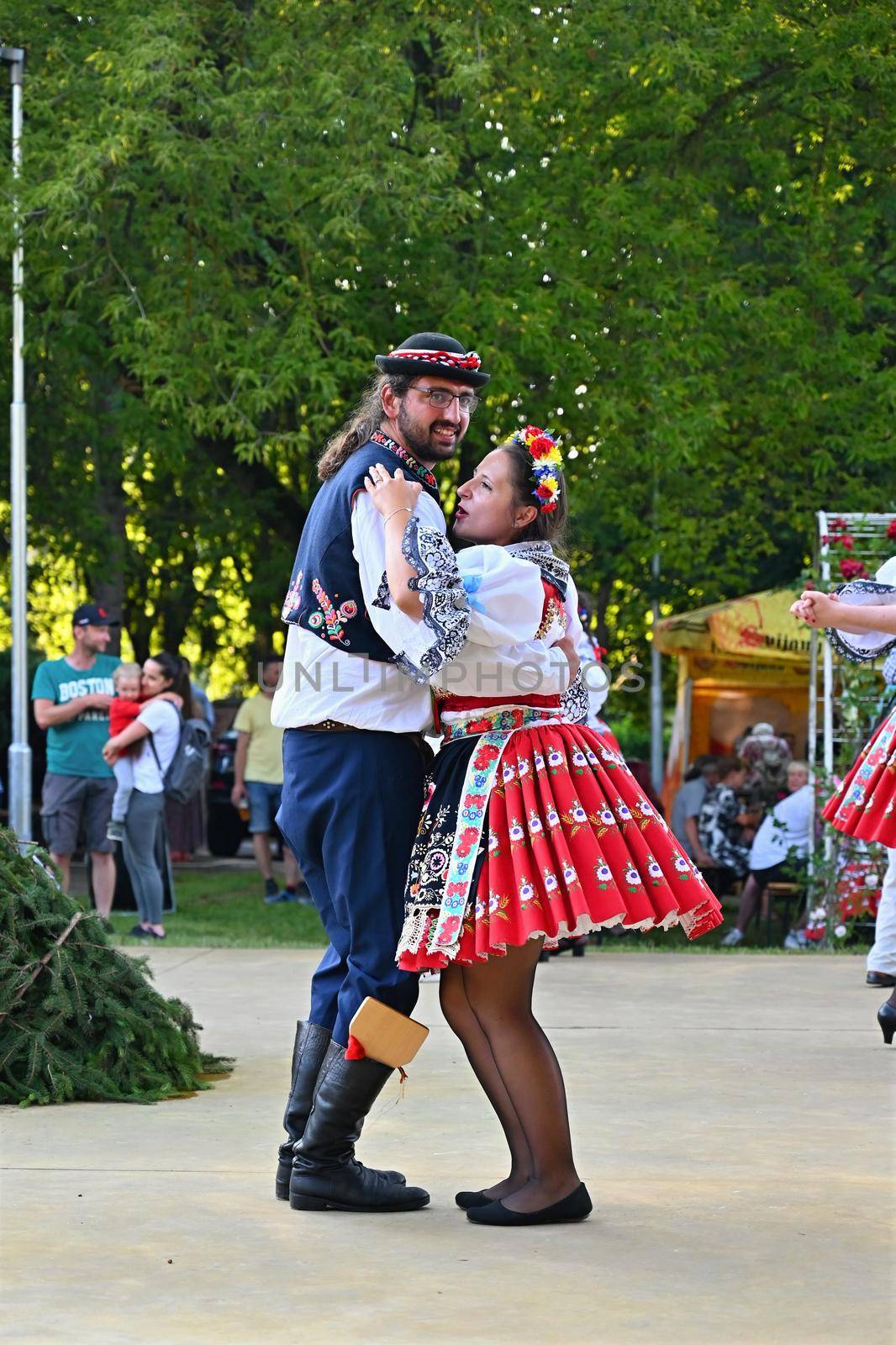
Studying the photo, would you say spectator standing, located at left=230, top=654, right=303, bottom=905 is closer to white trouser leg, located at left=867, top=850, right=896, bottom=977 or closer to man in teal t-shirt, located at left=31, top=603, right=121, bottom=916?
man in teal t-shirt, located at left=31, top=603, right=121, bottom=916

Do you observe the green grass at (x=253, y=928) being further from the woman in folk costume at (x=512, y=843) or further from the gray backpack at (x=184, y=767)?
the woman in folk costume at (x=512, y=843)

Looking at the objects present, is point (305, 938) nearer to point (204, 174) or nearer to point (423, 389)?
point (204, 174)

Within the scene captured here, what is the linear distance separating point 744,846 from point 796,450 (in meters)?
4.18

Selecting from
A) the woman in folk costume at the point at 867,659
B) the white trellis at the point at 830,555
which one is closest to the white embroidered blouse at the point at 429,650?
the woman in folk costume at the point at 867,659

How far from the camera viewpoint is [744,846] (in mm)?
12492

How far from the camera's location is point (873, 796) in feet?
17.7

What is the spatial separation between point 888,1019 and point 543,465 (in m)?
2.97

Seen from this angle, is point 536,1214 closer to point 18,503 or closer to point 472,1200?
point 472,1200

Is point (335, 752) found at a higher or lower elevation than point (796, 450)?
lower

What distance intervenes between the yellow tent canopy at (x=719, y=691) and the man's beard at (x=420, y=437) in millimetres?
10949

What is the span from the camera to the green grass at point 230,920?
969cm

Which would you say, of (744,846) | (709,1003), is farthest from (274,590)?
(709,1003)

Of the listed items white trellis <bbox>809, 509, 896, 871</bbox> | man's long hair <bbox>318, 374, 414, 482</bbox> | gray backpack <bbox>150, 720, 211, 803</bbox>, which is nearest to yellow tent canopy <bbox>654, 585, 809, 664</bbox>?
white trellis <bbox>809, 509, 896, 871</bbox>

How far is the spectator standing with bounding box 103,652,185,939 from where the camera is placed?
989 cm
